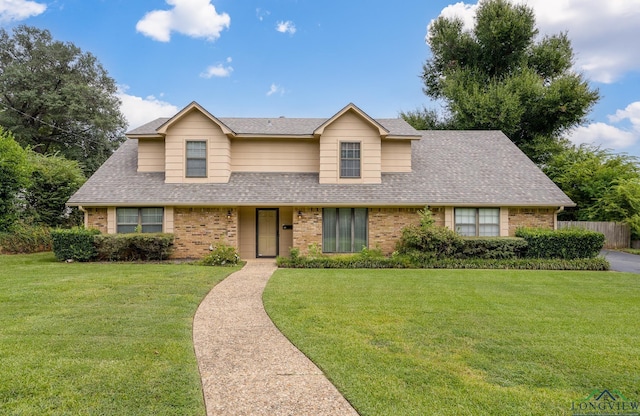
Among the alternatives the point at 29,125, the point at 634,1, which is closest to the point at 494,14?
the point at 634,1

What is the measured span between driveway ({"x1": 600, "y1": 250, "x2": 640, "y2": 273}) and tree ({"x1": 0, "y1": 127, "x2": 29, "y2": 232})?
76.5 ft

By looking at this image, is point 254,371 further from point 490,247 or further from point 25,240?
point 25,240

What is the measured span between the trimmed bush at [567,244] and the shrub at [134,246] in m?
13.1

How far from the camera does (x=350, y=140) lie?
14.6 metres

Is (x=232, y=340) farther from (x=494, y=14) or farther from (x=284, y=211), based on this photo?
(x=494, y=14)

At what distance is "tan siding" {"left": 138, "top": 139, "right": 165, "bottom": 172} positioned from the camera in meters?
15.1

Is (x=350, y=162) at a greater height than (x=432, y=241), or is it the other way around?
(x=350, y=162)

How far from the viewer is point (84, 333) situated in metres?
5.30

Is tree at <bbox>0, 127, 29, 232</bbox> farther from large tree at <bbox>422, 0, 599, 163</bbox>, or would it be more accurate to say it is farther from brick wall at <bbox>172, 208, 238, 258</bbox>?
large tree at <bbox>422, 0, 599, 163</bbox>

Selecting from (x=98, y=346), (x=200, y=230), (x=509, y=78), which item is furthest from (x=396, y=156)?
(x=509, y=78)

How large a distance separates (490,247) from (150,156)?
13661 mm

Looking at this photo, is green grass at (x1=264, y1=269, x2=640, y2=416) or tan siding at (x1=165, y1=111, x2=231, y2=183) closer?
green grass at (x1=264, y1=269, x2=640, y2=416)

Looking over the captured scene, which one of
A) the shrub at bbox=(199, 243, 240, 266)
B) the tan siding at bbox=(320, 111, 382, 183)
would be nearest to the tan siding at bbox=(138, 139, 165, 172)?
the shrub at bbox=(199, 243, 240, 266)

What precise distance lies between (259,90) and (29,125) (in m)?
21.4
